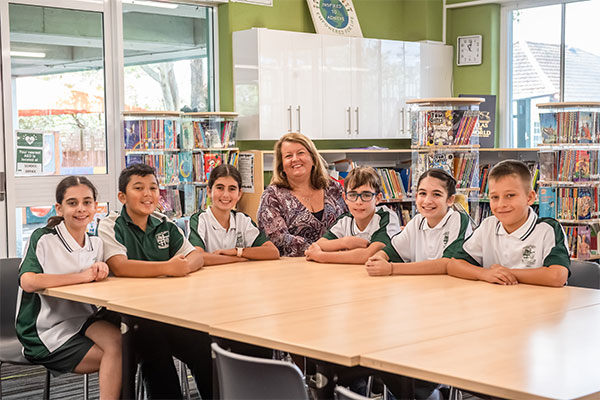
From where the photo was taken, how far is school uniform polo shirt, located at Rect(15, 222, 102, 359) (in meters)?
3.14

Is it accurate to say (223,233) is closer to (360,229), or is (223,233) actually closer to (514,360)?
(360,229)

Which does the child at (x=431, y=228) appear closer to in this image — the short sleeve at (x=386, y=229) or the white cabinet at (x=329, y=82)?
the short sleeve at (x=386, y=229)

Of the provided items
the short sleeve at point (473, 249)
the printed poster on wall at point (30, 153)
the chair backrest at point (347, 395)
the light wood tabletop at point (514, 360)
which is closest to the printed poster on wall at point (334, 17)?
the printed poster on wall at point (30, 153)

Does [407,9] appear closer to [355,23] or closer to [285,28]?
[355,23]

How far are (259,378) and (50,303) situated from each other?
1522mm

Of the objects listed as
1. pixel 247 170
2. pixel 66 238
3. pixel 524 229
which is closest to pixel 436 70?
pixel 247 170

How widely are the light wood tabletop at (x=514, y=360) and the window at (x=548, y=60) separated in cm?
559

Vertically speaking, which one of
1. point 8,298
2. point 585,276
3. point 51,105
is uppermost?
point 51,105

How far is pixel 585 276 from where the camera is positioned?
Result: 11.2 ft

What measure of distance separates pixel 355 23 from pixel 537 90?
193 centimetres

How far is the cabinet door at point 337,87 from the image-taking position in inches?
281

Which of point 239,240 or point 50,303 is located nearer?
point 50,303

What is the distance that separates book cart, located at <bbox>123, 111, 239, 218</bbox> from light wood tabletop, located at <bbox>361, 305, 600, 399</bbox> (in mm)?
4150

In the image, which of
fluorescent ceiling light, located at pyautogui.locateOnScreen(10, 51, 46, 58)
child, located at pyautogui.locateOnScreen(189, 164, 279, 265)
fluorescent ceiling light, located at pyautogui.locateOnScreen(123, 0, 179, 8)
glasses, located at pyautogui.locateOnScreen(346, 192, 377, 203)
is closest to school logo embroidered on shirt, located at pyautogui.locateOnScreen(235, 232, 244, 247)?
child, located at pyautogui.locateOnScreen(189, 164, 279, 265)
